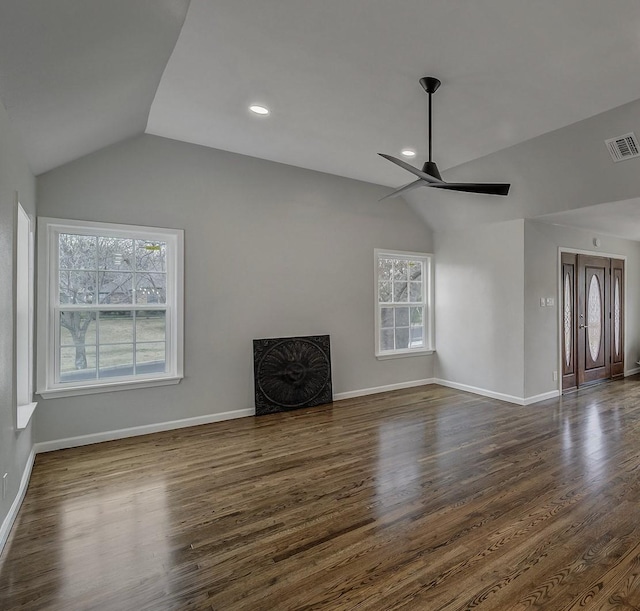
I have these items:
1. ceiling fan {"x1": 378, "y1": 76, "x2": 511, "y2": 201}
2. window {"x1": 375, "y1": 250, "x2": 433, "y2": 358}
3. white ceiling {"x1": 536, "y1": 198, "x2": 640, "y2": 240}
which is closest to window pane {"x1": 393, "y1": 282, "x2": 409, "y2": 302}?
window {"x1": 375, "y1": 250, "x2": 433, "y2": 358}

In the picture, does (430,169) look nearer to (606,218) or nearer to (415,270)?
(415,270)

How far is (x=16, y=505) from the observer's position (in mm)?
2432

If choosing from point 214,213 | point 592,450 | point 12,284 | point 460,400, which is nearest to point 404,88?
point 214,213

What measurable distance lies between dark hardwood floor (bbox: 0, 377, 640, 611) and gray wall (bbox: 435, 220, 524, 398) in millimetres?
1297

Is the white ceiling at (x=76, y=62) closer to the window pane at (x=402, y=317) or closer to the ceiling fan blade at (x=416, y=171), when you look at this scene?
the ceiling fan blade at (x=416, y=171)

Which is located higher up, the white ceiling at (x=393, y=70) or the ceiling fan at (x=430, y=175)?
the white ceiling at (x=393, y=70)

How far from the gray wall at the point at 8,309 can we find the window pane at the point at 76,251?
3.43ft

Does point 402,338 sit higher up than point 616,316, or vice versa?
point 616,316

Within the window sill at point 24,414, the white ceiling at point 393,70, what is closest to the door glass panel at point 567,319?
the white ceiling at point 393,70

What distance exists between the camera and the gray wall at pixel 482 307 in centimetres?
492

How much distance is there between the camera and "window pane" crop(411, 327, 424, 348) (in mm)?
5969

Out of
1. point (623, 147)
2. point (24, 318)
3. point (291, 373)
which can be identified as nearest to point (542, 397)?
point (623, 147)

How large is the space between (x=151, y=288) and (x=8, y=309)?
174 centimetres

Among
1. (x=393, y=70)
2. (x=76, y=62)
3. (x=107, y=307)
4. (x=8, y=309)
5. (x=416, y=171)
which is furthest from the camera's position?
(x=107, y=307)
